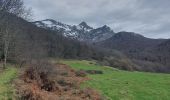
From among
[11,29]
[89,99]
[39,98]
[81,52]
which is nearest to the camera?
[39,98]

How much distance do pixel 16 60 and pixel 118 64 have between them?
50531 mm

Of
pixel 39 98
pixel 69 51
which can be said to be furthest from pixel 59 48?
pixel 39 98

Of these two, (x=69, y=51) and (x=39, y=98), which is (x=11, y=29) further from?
(x=69, y=51)

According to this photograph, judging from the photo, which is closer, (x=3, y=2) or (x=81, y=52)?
(x=3, y=2)

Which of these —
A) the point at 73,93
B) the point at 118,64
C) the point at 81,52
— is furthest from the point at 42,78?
the point at 81,52

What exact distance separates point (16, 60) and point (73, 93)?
→ 45.0 meters

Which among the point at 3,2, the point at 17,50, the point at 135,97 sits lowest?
the point at 135,97

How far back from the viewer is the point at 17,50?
225 ft

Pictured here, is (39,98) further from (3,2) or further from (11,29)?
(11,29)

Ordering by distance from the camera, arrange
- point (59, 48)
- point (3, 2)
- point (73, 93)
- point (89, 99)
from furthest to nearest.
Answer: point (59, 48) < point (3, 2) < point (73, 93) < point (89, 99)

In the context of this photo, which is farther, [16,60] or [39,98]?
[16,60]

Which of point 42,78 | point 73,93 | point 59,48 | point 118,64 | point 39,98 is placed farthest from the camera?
point 59,48

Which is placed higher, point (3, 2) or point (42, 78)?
point (3, 2)

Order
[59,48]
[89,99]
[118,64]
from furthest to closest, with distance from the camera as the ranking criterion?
[59,48] < [118,64] < [89,99]
